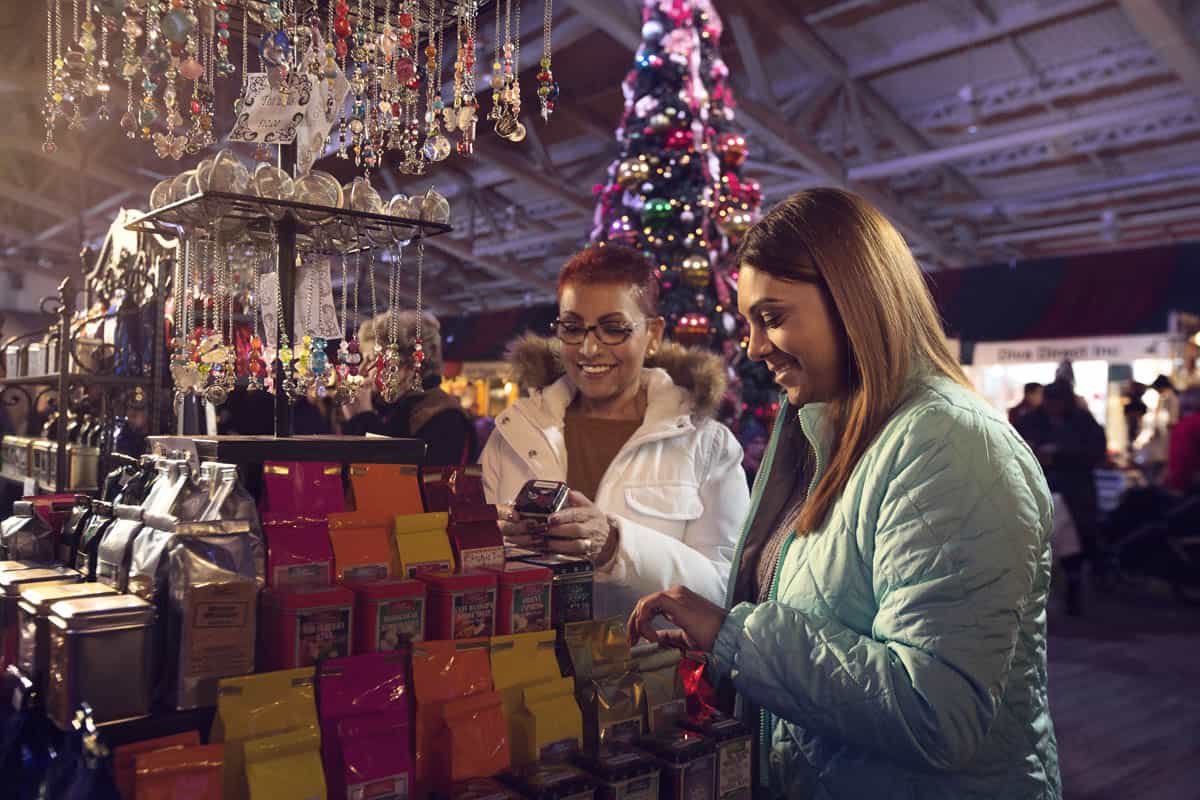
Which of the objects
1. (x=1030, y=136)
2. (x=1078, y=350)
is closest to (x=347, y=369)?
(x=1030, y=136)

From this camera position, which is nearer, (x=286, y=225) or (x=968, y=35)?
(x=286, y=225)

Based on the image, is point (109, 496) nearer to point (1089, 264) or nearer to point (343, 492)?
point (343, 492)

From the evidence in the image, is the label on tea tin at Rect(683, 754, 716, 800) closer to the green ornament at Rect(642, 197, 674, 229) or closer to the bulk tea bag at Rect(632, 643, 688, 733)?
the bulk tea bag at Rect(632, 643, 688, 733)

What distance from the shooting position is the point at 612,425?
2213 millimetres

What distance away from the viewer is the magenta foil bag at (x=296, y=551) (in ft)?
3.82

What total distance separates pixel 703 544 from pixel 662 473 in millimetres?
191

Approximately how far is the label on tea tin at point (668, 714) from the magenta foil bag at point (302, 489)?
560 mm

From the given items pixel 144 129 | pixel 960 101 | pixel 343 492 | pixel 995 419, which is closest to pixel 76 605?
pixel 343 492

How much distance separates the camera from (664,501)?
6.60 ft

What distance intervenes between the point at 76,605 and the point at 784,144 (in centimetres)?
852

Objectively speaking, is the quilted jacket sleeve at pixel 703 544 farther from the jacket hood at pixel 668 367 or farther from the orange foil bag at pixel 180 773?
the orange foil bag at pixel 180 773

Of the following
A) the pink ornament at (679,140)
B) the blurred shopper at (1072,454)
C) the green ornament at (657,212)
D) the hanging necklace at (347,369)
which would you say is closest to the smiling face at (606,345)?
the hanging necklace at (347,369)

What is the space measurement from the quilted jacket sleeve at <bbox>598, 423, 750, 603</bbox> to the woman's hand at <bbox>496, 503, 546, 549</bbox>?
21 centimetres

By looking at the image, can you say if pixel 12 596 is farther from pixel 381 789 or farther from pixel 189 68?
pixel 189 68
